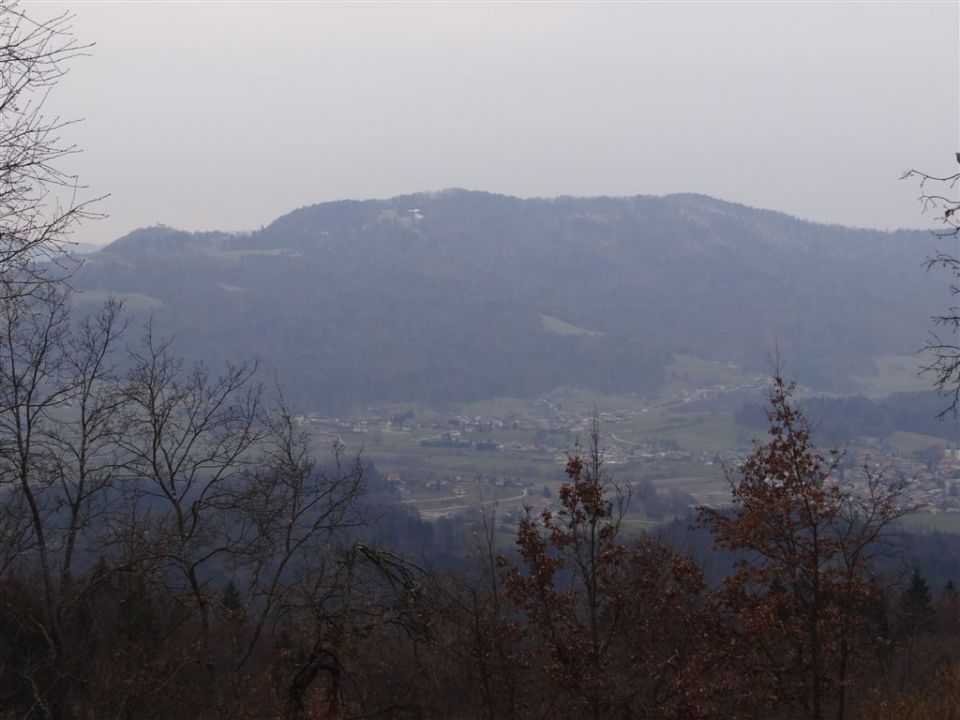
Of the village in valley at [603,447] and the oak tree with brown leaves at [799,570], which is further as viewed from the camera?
the village in valley at [603,447]

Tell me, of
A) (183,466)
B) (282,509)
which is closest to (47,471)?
(282,509)

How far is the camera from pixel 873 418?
102688 millimetres

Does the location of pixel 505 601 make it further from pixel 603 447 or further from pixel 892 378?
pixel 892 378

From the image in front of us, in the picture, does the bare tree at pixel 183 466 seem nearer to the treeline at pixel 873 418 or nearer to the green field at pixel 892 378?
the treeline at pixel 873 418

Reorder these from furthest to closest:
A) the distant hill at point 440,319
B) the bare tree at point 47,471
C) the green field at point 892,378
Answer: the distant hill at point 440,319
the green field at point 892,378
the bare tree at point 47,471

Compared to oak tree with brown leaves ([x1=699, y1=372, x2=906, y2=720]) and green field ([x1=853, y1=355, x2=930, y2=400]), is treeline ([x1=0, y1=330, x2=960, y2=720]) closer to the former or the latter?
oak tree with brown leaves ([x1=699, y1=372, x2=906, y2=720])

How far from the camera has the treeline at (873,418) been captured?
3920 inches

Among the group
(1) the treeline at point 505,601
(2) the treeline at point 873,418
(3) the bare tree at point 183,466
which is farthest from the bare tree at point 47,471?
(2) the treeline at point 873,418

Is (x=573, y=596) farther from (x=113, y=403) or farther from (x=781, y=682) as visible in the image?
(x=113, y=403)

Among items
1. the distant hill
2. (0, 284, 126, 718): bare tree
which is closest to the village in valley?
the distant hill

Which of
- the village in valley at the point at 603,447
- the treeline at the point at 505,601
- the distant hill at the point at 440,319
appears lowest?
the village in valley at the point at 603,447

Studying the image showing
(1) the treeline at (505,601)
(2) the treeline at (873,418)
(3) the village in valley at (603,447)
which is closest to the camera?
(1) the treeline at (505,601)

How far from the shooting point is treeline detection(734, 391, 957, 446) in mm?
99562

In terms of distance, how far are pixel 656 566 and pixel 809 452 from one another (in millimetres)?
2302
